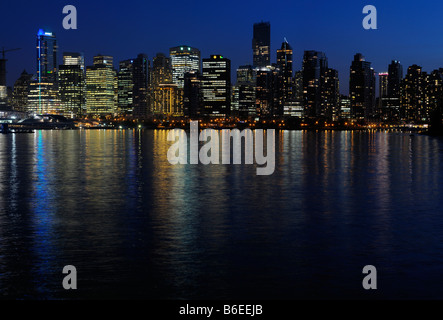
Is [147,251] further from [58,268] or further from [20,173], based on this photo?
[20,173]

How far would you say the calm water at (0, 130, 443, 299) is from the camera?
1591 cm

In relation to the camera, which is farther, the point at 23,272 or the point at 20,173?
the point at 20,173

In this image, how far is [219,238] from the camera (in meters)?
22.4

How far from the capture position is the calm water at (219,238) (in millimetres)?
15914

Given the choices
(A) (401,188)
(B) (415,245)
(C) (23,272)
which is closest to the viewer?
(C) (23,272)

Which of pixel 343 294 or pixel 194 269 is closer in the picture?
pixel 343 294

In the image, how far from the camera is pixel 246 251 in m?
20.0

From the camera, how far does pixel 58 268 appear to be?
17594mm

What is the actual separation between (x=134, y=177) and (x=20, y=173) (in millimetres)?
11913
